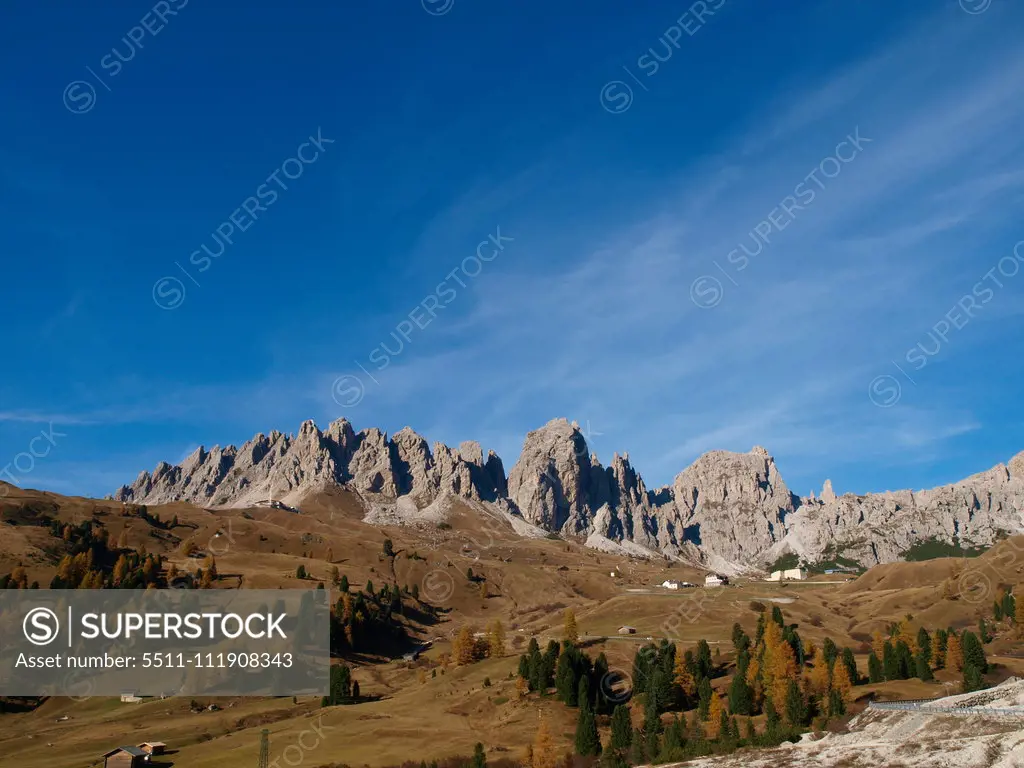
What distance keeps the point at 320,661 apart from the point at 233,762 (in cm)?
8268

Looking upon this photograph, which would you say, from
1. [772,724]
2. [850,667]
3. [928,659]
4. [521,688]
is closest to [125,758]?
[521,688]

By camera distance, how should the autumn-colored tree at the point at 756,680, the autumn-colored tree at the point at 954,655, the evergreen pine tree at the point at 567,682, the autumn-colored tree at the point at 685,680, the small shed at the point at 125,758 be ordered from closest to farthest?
the small shed at the point at 125,758 → the autumn-colored tree at the point at 756,680 → the autumn-colored tree at the point at 954,655 → the autumn-colored tree at the point at 685,680 → the evergreen pine tree at the point at 567,682

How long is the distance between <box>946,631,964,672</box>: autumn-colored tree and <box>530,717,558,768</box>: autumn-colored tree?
254 ft

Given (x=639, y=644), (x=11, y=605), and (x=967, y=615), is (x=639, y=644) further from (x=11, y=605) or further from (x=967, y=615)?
(x=11, y=605)

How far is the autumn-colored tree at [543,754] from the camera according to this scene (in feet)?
344

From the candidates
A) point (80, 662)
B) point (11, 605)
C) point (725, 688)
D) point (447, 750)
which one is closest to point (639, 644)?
point (725, 688)

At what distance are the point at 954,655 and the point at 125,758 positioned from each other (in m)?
141

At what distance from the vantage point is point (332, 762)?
107188mm

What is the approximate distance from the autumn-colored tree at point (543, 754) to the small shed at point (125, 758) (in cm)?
5880

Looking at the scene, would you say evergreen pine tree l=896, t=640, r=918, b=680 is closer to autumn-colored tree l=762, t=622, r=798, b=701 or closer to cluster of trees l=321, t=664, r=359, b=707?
autumn-colored tree l=762, t=622, r=798, b=701

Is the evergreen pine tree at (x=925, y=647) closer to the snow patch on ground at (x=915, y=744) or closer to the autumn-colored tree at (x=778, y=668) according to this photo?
the autumn-colored tree at (x=778, y=668)

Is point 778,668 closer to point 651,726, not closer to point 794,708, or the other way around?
point 794,708

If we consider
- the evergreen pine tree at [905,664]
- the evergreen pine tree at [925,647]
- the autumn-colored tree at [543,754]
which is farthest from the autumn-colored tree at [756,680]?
the autumn-colored tree at [543,754]

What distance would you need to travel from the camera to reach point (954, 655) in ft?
437
